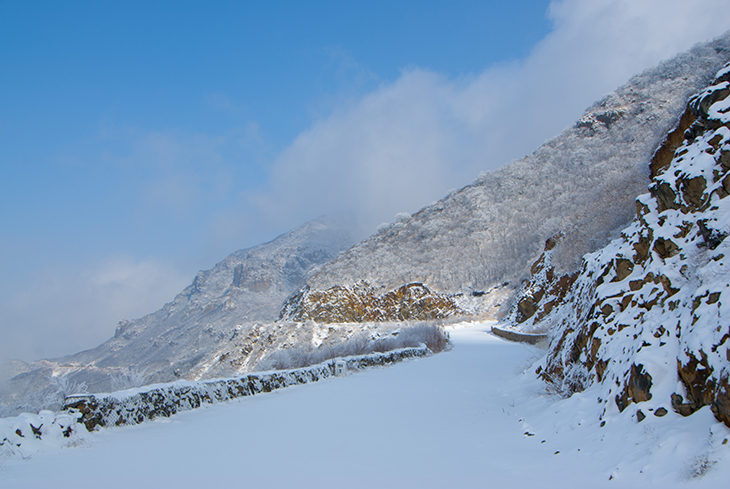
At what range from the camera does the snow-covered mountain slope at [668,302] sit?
319 centimetres

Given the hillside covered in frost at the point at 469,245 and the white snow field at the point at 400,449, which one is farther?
the hillside covered in frost at the point at 469,245

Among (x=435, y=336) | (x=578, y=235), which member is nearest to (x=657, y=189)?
(x=435, y=336)

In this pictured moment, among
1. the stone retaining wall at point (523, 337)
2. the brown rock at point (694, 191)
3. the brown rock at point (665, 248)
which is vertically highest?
the brown rock at point (694, 191)

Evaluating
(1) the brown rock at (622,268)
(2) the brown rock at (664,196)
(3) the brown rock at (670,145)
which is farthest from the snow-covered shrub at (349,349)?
(3) the brown rock at (670,145)

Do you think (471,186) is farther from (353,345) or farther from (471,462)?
(471,462)

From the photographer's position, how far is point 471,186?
103625 millimetres

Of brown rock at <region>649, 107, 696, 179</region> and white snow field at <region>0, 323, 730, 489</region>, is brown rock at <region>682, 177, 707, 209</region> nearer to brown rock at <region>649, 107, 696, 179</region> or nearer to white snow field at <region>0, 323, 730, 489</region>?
brown rock at <region>649, 107, 696, 179</region>

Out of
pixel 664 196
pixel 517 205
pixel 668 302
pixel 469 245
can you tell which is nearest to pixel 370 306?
pixel 469 245

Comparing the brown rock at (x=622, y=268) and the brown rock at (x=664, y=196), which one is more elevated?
the brown rock at (x=664, y=196)

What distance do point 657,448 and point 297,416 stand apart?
15.4ft

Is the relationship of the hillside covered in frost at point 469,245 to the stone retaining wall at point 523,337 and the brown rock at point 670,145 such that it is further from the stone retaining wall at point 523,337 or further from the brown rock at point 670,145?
the brown rock at point 670,145

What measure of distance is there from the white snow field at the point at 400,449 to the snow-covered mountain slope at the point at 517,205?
1965 inches

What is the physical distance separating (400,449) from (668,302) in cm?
305

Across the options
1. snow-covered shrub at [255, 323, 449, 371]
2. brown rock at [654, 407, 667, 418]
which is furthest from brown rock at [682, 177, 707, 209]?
snow-covered shrub at [255, 323, 449, 371]
